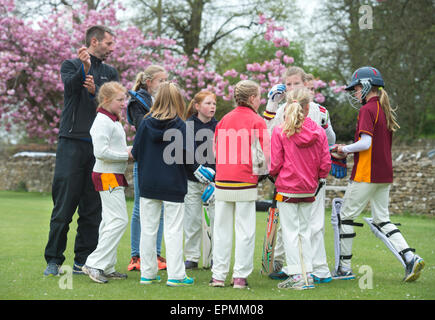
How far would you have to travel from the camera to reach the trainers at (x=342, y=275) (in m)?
5.85

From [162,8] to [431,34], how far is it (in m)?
13.5

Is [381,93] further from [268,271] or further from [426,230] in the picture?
[426,230]

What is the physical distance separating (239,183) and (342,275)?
171cm

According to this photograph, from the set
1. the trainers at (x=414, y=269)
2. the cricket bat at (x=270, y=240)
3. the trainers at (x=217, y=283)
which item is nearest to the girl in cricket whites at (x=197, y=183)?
the cricket bat at (x=270, y=240)

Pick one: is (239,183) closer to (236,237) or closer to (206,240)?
(236,237)

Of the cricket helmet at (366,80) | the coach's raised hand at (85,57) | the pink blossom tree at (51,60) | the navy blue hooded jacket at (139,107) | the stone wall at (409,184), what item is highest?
the pink blossom tree at (51,60)

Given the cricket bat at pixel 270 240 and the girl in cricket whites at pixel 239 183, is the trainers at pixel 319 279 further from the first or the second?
the girl in cricket whites at pixel 239 183

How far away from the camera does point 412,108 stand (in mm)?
24594

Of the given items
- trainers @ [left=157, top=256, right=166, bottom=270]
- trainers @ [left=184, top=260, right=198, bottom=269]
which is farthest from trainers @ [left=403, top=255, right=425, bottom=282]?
trainers @ [left=157, top=256, right=166, bottom=270]

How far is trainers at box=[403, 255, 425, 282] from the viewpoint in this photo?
18.3ft

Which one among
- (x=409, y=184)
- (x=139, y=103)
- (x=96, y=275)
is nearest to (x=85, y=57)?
(x=139, y=103)

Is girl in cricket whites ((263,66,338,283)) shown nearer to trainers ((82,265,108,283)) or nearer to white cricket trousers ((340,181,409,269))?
white cricket trousers ((340,181,409,269))

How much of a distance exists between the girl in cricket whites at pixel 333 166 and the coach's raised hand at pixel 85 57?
2.02 metres

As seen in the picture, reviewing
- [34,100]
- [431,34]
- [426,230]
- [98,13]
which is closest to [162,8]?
[98,13]
